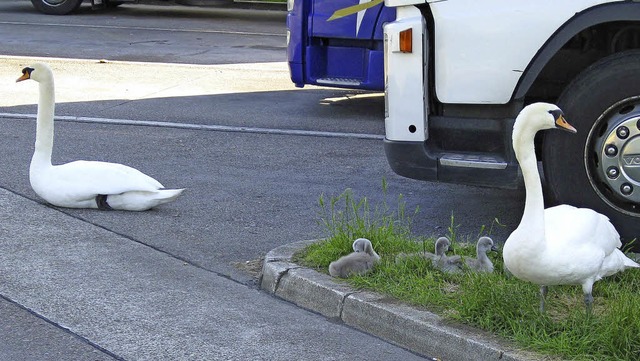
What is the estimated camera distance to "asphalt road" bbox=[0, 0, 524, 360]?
22.9ft

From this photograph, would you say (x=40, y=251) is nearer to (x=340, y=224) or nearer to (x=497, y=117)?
(x=340, y=224)

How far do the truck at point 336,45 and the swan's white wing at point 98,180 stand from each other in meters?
3.64

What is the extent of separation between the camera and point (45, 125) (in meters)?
8.01

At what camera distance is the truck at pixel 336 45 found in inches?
424

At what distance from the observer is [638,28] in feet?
21.0

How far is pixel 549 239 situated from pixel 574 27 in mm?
1676

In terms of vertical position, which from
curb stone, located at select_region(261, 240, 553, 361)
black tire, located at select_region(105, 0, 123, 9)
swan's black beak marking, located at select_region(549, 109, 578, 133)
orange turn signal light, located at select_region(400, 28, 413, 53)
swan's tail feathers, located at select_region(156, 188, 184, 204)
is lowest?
curb stone, located at select_region(261, 240, 553, 361)

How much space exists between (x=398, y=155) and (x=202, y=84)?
24.6 feet

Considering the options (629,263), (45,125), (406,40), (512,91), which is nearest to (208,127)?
(45,125)

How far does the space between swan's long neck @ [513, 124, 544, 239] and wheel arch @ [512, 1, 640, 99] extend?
1261mm

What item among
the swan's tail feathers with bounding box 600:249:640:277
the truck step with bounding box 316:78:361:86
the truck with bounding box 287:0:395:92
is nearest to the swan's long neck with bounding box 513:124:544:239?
the swan's tail feathers with bounding box 600:249:640:277

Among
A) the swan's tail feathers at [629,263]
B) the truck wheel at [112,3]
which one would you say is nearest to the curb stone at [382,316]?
the swan's tail feathers at [629,263]

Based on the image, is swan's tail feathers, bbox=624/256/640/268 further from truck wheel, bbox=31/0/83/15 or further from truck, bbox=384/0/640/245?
truck wheel, bbox=31/0/83/15

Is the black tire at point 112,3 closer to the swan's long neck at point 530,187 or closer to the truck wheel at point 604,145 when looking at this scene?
the truck wheel at point 604,145
